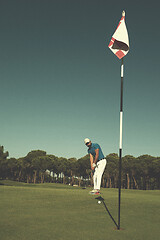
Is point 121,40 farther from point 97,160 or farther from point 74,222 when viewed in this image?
point 74,222

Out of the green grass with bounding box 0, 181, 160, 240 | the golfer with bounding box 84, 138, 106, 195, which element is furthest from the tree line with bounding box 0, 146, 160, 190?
the green grass with bounding box 0, 181, 160, 240

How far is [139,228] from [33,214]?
10.7 ft

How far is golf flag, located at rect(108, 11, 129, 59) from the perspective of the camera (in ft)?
28.2

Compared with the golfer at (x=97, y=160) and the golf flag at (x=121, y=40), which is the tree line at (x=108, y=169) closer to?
the golfer at (x=97, y=160)

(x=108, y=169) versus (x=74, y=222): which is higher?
(x=108, y=169)

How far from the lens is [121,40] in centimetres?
856

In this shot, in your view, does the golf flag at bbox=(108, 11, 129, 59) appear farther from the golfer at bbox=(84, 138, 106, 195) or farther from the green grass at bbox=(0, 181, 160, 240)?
the green grass at bbox=(0, 181, 160, 240)

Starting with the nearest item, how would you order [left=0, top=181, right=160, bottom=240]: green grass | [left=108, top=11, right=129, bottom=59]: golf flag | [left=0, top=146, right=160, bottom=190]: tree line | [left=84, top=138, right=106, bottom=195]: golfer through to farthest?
[left=0, top=181, right=160, bottom=240]: green grass < [left=108, top=11, right=129, bottom=59]: golf flag < [left=84, top=138, right=106, bottom=195]: golfer < [left=0, top=146, right=160, bottom=190]: tree line

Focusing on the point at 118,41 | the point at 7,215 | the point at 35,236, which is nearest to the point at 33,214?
the point at 7,215

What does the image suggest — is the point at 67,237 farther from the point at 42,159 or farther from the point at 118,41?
the point at 42,159

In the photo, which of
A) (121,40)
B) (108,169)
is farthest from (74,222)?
(108,169)

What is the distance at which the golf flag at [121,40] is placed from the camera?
8.60 m

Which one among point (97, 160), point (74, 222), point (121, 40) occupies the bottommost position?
point (74, 222)

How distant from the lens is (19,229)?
567 cm
